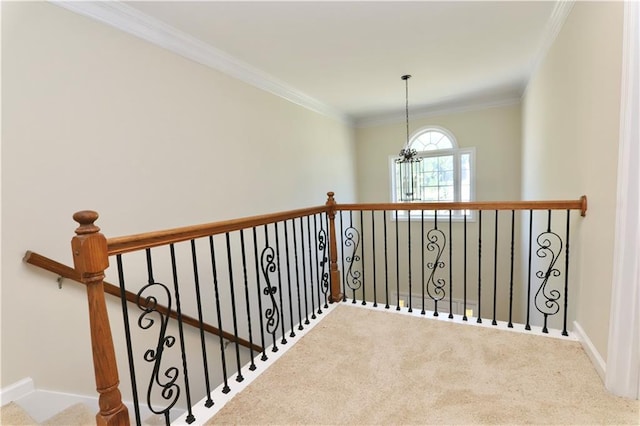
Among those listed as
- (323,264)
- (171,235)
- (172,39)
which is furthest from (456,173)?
(171,235)

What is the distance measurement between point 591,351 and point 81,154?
3.28 metres

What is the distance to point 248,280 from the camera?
3262 mm

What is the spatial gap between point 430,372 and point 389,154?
4.25m

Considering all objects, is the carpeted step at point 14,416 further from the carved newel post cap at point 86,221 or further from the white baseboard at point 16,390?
the carved newel post cap at point 86,221

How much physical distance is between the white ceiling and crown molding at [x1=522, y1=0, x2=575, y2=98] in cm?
1

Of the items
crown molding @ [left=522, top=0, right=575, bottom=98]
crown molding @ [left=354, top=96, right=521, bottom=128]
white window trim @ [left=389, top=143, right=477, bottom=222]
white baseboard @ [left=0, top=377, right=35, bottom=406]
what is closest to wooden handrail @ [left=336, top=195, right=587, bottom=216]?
crown molding @ [left=522, top=0, right=575, bottom=98]

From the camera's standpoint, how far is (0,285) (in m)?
1.56

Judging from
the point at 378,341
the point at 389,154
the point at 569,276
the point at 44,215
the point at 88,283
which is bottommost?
the point at 378,341

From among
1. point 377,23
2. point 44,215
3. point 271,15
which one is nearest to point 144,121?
point 44,215

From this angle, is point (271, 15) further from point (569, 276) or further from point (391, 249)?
point (391, 249)

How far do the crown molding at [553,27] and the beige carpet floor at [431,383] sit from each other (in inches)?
89.8

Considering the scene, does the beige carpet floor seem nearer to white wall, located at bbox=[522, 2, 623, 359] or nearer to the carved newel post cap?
white wall, located at bbox=[522, 2, 623, 359]

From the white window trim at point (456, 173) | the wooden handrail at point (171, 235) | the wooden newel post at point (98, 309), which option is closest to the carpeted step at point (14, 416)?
the wooden newel post at point (98, 309)

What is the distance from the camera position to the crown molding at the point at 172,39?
6.46ft
